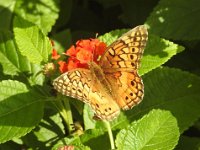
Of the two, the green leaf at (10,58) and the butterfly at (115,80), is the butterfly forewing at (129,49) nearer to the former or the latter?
the butterfly at (115,80)

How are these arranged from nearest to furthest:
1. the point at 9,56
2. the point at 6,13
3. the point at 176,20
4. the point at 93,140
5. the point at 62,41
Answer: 1. the point at 93,140
2. the point at 9,56
3. the point at 176,20
4. the point at 62,41
5. the point at 6,13

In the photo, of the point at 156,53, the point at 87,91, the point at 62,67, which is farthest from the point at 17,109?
the point at 156,53

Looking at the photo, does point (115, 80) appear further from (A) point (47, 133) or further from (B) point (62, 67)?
(A) point (47, 133)

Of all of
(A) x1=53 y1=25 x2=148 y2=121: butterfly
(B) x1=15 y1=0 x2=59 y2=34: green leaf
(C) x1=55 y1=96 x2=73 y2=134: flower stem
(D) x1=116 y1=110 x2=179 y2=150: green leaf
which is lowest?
(D) x1=116 y1=110 x2=179 y2=150: green leaf

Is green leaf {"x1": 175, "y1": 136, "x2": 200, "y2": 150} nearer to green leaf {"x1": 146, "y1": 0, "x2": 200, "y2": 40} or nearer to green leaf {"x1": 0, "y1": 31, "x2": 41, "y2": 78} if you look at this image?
green leaf {"x1": 146, "y1": 0, "x2": 200, "y2": 40}

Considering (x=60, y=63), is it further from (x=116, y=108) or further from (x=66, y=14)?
(x=66, y=14)

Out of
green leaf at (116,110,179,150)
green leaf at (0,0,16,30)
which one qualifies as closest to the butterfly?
green leaf at (116,110,179,150)

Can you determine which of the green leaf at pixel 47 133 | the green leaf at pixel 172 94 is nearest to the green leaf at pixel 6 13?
the green leaf at pixel 47 133
